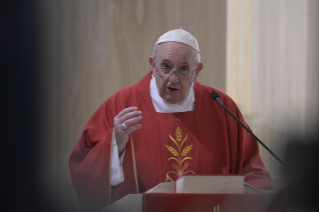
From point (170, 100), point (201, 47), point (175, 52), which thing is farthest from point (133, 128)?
point (201, 47)

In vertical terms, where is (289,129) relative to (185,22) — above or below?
→ below

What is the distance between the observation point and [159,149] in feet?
9.41

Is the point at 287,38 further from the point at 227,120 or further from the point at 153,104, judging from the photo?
the point at 153,104

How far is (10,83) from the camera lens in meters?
0.80

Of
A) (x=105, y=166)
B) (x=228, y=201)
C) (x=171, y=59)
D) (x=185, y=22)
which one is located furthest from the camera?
(x=185, y=22)

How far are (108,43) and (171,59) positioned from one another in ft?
4.67

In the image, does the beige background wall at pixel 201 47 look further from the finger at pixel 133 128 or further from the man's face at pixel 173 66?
the finger at pixel 133 128

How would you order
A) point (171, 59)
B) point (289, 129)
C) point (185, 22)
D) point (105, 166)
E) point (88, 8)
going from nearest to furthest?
1. point (289, 129)
2. point (105, 166)
3. point (171, 59)
4. point (88, 8)
5. point (185, 22)

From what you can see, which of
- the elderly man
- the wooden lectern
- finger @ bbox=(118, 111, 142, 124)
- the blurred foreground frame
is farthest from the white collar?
the blurred foreground frame

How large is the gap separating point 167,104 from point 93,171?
0.85 meters

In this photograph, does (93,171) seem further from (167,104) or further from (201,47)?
(201,47)

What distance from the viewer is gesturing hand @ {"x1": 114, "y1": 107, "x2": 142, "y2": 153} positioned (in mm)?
2376

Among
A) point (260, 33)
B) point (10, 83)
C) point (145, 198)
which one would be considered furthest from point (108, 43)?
point (10, 83)

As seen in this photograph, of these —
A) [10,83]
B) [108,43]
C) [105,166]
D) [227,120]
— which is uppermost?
[108,43]
